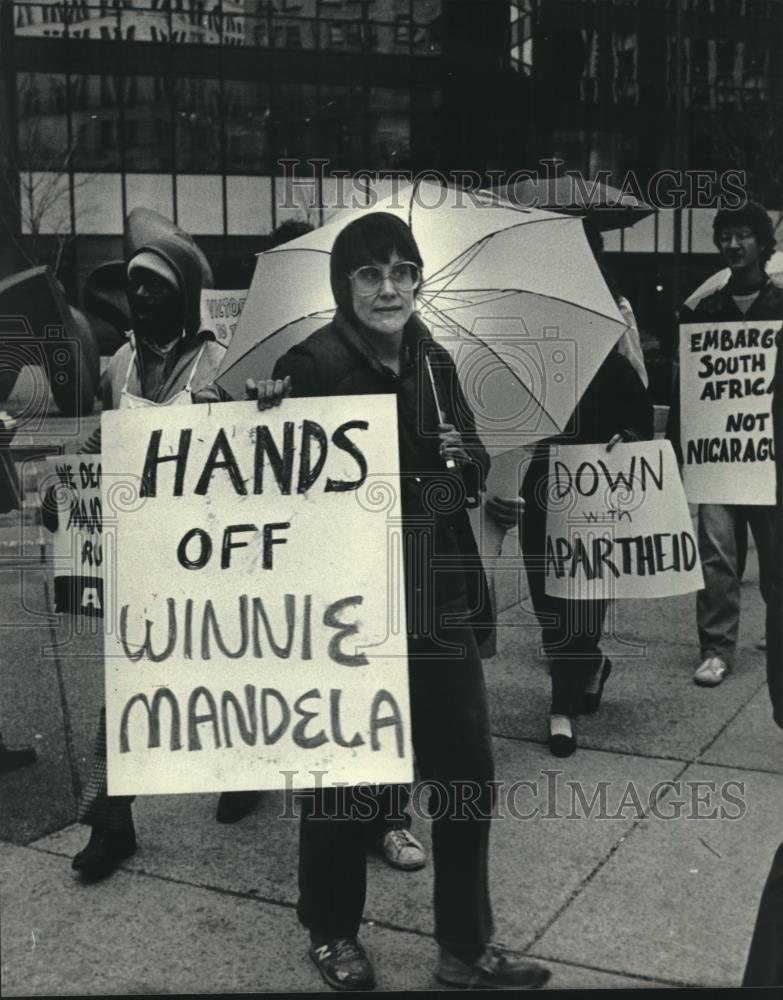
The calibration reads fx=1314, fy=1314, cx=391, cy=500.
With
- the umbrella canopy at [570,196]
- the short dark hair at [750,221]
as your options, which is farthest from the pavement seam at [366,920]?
the short dark hair at [750,221]

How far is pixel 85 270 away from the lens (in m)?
3.75

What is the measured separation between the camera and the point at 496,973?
3.28 metres

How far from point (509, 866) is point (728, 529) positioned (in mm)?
2486

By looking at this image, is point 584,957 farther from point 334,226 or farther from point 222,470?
point 334,226

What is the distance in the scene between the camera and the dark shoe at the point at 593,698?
5.12 meters

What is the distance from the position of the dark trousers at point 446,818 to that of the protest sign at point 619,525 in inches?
55.6

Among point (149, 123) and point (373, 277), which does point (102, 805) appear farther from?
point (149, 123)

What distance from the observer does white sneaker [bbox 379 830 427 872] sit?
394 centimetres

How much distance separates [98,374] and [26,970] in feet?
5.65

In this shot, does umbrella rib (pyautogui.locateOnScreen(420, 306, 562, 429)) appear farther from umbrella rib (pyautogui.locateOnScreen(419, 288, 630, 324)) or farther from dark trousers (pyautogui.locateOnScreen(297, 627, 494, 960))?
dark trousers (pyautogui.locateOnScreen(297, 627, 494, 960))

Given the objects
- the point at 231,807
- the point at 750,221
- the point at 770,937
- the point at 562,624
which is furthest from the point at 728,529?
the point at 770,937

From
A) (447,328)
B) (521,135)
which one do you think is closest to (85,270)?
(447,328)

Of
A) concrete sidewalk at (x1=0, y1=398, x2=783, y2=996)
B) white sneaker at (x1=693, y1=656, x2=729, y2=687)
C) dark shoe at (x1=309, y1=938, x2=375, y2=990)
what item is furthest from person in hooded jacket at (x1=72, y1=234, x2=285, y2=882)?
white sneaker at (x1=693, y1=656, x2=729, y2=687)

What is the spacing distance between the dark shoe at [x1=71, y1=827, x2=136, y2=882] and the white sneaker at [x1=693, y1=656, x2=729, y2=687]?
105 inches
